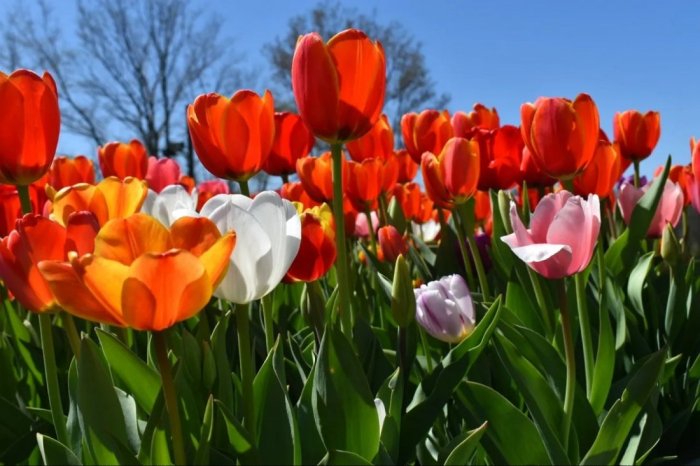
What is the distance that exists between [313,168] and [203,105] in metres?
0.45

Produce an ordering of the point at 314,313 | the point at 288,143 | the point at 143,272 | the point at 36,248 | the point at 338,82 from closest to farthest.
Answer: the point at 143,272 < the point at 36,248 < the point at 338,82 < the point at 314,313 < the point at 288,143

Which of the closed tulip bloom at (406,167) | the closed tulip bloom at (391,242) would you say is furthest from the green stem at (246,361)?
the closed tulip bloom at (406,167)

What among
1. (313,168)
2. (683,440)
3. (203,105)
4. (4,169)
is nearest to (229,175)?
(203,105)

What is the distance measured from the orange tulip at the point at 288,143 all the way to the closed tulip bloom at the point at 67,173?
0.48m

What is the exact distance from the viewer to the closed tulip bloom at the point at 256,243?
2.27 ft

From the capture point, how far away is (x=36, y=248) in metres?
0.67

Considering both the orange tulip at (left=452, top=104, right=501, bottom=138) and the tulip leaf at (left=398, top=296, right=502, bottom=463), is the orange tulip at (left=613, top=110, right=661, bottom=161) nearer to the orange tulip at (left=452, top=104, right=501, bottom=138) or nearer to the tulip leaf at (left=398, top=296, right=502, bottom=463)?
the orange tulip at (left=452, top=104, right=501, bottom=138)

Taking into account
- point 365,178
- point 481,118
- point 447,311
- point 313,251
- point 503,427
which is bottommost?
point 503,427

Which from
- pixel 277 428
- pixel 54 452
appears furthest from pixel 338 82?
pixel 54 452

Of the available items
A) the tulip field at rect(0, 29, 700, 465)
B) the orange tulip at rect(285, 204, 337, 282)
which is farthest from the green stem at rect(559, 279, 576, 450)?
the orange tulip at rect(285, 204, 337, 282)

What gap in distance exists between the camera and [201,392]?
915mm

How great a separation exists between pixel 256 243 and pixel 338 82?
278mm

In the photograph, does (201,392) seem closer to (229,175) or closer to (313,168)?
(229,175)

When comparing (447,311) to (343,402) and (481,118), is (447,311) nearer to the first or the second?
(343,402)
